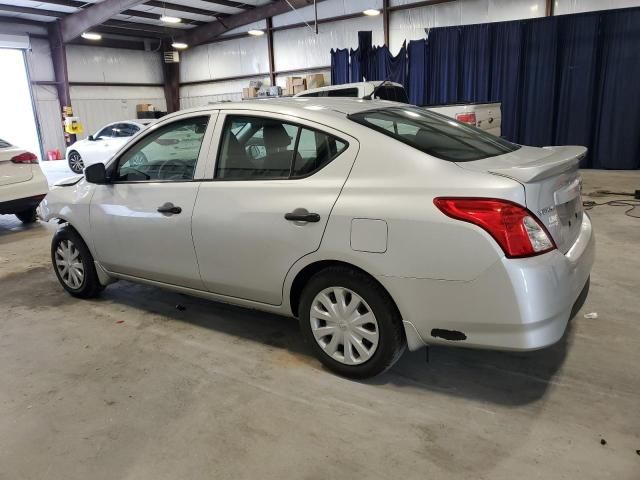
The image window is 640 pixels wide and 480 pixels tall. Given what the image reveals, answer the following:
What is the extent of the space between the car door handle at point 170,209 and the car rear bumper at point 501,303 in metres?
1.41

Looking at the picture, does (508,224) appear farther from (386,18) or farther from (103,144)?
(386,18)

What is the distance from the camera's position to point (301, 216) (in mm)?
2539

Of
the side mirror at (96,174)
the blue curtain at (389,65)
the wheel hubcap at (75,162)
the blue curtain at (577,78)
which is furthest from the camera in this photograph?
the wheel hubcap at (75,162)

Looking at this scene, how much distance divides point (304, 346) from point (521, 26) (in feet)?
34.9

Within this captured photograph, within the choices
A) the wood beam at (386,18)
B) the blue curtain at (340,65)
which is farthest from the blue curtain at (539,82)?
the blue curtain at (340,65)

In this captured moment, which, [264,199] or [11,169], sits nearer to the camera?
[264,199]

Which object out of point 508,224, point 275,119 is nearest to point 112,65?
point 275,119

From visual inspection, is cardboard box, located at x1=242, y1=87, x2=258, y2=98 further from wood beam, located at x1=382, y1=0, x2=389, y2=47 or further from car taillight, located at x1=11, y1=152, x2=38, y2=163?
car taillight, located at x1=11, y1=152, x2=38, y2=163

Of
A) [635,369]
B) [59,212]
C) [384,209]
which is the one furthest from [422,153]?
Answer: [59,212]

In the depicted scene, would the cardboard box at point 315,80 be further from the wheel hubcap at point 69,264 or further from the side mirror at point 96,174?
the side mirror at point 96,174

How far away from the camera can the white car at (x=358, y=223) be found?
2113mm

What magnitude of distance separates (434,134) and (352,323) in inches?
43.5

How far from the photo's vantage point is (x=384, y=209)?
90.5 inches

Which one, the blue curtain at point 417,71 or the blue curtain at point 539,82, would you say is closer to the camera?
the blue curtain at point 539,82
